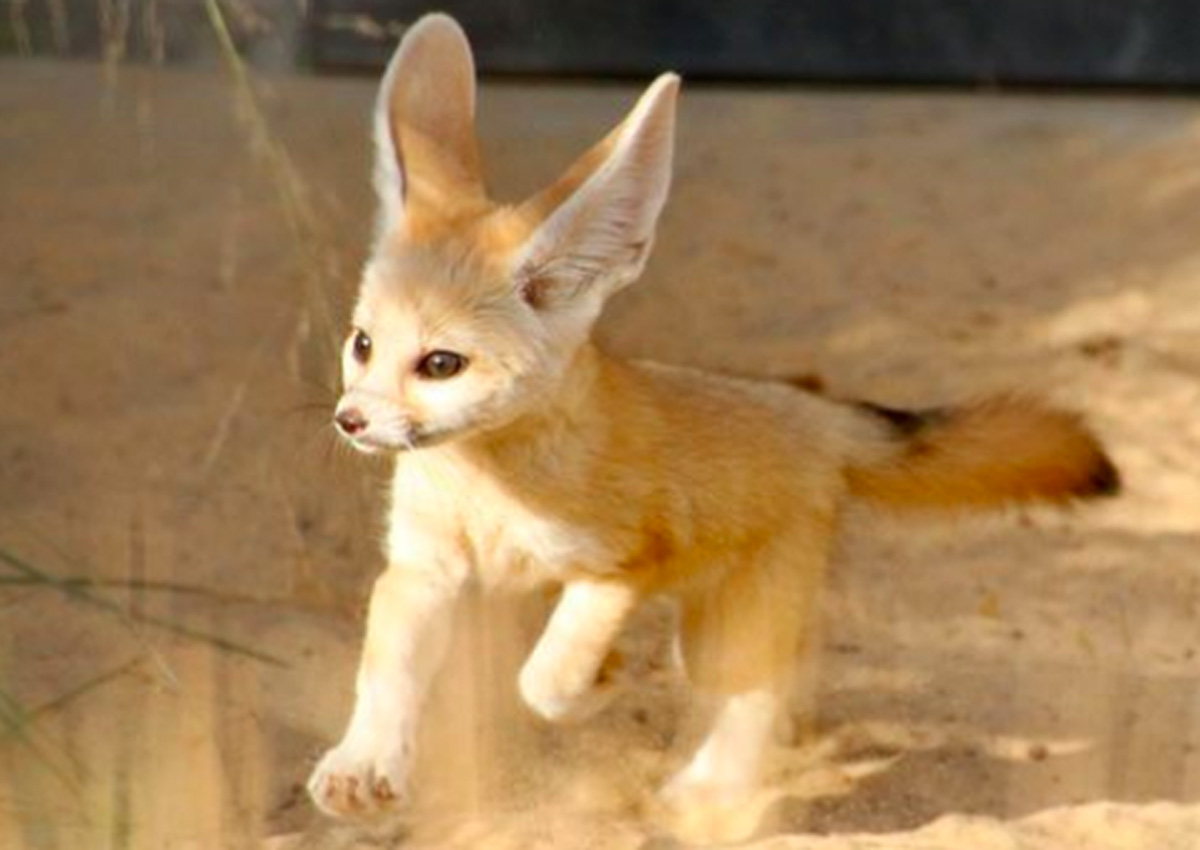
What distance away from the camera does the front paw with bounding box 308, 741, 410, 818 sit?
139 inches

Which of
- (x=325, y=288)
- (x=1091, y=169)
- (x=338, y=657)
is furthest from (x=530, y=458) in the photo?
(x=1091, y=169)

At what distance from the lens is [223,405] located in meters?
5.35

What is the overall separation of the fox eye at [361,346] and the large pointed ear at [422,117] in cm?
26

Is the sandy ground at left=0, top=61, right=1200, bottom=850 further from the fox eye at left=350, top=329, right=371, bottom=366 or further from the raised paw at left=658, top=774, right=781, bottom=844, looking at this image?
the fox eye at left=350, top=329, right=371, bottom=366

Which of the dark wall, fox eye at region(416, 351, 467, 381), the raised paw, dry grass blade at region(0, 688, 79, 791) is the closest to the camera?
fox eye at region(416, 351, 467, 381)

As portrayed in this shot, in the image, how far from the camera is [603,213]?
366 centimetres

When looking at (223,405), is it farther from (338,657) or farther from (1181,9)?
(1181,9)

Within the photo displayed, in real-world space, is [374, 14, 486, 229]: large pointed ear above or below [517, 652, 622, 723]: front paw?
above

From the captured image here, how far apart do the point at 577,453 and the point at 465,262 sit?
363 mm

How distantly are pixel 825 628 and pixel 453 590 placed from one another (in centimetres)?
116

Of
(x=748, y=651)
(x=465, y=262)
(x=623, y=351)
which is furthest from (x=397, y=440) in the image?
(x=623, y=351)

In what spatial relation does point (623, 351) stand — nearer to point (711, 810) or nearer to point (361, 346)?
point (711, 810)

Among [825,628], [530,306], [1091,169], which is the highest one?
[530,306]

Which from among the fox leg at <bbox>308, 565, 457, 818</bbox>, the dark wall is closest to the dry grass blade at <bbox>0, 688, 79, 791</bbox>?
the fox leg at <bbox>308, 565, 457, 818</bbox>
